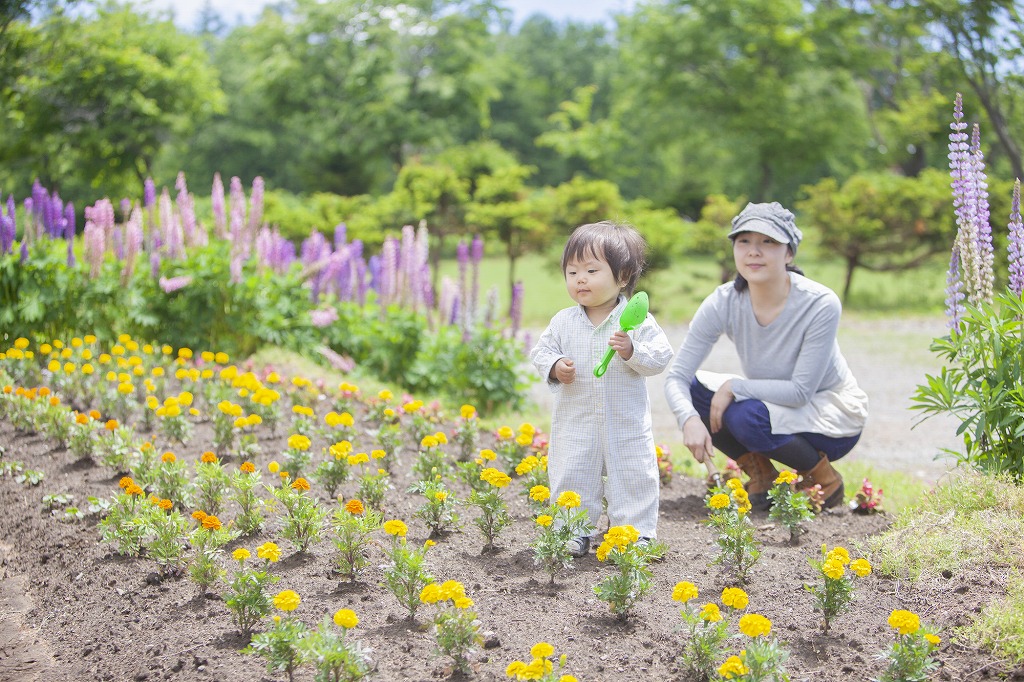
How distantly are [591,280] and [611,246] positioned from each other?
0.46 ft

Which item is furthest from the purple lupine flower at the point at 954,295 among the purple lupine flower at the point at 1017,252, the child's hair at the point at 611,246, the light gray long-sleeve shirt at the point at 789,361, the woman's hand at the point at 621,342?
the woman's hand at the point at 621,342

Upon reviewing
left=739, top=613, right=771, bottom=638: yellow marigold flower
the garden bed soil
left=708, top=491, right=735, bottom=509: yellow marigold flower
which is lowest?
the garden bed soil

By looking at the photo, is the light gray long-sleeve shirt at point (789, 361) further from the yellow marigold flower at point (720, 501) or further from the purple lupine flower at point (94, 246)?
the purple lupine flower at point (94, 246)

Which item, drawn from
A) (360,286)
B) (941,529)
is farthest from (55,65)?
(941,529)

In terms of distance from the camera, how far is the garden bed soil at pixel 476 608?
253 cm

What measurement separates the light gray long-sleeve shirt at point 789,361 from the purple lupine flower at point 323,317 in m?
3.57

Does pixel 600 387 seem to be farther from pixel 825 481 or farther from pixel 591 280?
pixel 825 481

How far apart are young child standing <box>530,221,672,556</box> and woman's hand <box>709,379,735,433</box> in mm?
711

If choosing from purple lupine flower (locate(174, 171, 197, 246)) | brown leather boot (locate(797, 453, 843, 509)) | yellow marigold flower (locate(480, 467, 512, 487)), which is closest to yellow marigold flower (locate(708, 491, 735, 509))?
yellow marigold flower (locate(480, 467, 512, 487))

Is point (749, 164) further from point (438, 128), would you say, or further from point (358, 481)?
point (358, 481)

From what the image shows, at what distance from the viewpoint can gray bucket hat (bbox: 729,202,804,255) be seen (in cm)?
364

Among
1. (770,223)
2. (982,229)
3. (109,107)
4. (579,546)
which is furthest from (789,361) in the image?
(109,107)

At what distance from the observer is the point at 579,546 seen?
3.26 meters

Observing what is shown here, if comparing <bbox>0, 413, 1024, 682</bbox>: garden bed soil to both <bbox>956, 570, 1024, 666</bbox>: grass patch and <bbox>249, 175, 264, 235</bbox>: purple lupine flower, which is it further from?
<bbox>249, 175, 264, 235</bbox>: purple lupine flower
